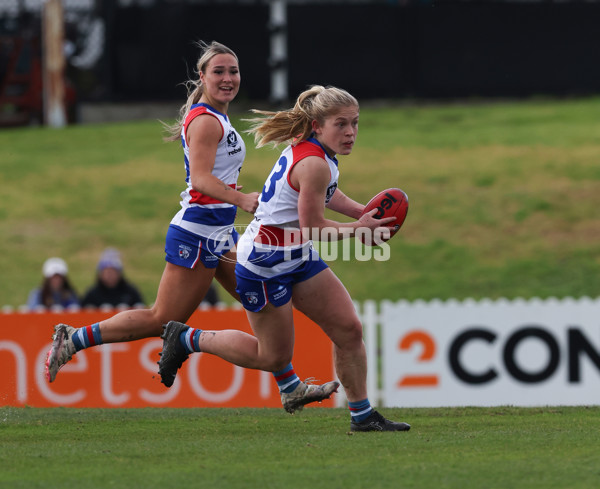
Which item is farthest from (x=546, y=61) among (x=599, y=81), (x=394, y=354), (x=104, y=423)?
(x=104, y=423)

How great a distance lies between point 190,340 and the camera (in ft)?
20.4

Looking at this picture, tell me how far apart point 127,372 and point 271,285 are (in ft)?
15.9

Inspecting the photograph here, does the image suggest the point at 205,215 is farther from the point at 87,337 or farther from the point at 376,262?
the point at 376,262

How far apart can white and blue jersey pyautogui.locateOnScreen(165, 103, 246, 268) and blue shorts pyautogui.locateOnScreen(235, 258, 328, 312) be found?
49 cm

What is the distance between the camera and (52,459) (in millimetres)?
5375

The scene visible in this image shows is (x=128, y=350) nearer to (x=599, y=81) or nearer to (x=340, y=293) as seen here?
(x=340, y=293)

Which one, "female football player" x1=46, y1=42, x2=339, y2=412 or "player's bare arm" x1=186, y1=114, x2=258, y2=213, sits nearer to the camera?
"player's bare arm" x1=186, y1=114, x2=258, y2=213

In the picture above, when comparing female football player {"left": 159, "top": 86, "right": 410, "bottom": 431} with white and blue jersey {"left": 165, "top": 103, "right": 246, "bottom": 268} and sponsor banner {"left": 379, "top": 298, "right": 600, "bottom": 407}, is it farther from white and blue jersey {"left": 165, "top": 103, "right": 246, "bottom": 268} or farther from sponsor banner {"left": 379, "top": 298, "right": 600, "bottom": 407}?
sponsor banner {"left": 379, "top": 298, "right": 600, "bottom": 407}

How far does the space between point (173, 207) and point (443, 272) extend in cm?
530

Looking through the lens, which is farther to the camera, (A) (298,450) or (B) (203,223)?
(B) (203,223)

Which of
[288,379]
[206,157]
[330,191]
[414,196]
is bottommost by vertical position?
[414,196]

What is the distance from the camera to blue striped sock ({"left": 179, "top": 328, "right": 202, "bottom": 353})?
6219mm

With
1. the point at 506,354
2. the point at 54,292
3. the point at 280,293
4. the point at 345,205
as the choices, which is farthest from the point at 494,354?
the point at 280,293

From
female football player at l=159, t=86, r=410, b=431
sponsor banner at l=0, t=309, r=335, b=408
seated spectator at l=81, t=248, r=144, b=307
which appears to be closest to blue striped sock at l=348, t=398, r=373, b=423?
female football player at l=159, t=86, r=410, b=431
